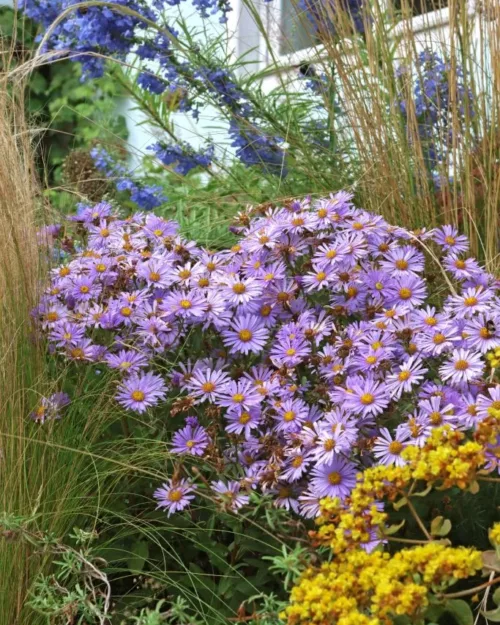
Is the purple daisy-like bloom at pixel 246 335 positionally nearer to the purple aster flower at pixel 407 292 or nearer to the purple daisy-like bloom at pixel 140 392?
the purple daisy-like bloom at pixel 140 392

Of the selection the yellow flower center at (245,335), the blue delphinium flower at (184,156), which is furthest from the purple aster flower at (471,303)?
the blue delphinium flower at (184,156)

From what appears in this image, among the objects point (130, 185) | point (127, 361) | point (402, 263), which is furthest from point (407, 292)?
point (130, 185)

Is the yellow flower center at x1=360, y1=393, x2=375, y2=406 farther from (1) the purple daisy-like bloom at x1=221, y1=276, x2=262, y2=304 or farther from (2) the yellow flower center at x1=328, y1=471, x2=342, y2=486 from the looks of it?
(1) the purple daisy-like bloom at x1=221, y1=276, x2=262, y2=304

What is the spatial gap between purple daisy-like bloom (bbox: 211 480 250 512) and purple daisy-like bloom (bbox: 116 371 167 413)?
22 centimetres

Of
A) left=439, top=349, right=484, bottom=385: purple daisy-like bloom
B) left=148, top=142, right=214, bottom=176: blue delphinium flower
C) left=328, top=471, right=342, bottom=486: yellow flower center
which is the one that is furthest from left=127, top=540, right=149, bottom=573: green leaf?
left=148, top=142, right=214, bottom=176: blue delphinium flower

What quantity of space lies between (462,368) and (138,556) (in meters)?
0.69

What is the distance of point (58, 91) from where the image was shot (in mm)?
7148

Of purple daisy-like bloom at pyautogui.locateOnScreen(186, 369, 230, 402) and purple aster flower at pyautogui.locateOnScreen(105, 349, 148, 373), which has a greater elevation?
purple aster flower at pyautogui.locateOnScreen(105, 349, 148, 373)

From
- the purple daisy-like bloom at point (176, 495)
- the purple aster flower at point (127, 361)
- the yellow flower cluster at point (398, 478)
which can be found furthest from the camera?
the purple aster flower at point (127, 361)

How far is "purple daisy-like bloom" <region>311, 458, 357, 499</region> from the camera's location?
1.54m

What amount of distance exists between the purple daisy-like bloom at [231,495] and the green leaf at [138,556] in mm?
193

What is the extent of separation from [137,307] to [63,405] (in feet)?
0.86

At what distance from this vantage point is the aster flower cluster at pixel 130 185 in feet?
11.6

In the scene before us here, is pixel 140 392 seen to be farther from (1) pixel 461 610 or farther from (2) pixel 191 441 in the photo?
(1) pixel 461 610
